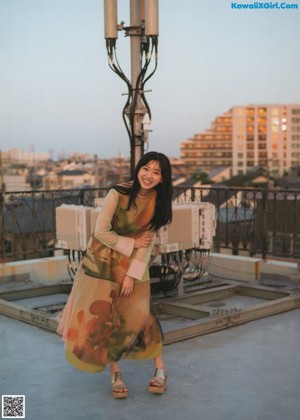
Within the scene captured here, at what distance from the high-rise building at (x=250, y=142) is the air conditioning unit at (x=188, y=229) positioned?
13275 cm

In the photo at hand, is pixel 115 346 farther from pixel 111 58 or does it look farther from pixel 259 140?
pixel 259 140

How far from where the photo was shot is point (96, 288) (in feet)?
11.1

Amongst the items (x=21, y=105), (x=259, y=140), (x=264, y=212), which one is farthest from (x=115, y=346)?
(x=259, y=140)

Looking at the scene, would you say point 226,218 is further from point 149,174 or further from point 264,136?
point 264,136

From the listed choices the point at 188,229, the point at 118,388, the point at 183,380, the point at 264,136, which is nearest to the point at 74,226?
the point at 188,229

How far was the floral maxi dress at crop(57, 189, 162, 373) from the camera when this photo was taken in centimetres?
336

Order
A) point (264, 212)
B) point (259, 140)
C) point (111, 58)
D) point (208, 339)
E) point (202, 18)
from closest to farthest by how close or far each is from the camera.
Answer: point (208, 339)
point (111, 58)
point (264, 212)
point (202, 18)
point (259, 140)

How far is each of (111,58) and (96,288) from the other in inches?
113

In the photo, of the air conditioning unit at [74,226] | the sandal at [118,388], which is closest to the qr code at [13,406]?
the sandal at [118,388]

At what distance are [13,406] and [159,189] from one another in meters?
1.33

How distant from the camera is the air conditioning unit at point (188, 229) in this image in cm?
539

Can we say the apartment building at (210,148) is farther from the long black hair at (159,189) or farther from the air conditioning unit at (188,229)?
the long black hair at (159,189)

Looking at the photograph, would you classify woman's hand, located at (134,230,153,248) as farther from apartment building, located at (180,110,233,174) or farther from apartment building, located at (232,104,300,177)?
apartment building, located at (180,110,233,174)

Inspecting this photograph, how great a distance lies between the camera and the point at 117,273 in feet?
11.1
